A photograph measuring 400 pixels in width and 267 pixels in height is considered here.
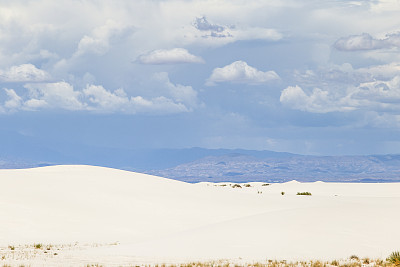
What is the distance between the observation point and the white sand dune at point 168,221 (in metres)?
25.9

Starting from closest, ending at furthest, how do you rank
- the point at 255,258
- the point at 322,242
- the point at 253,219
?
1. the point at 255,258
2. the point at 322,242
3. the point at 253,219

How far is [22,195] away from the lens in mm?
41438

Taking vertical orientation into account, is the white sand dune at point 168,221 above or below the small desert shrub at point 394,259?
above

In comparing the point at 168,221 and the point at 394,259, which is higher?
the point at 168,221

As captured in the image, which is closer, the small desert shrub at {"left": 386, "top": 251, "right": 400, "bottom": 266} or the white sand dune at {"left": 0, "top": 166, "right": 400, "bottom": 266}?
the small desert shrub at {"left": 386, "top": 251, "right": 400, "bottom": 266}

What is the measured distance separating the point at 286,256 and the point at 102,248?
826 cm

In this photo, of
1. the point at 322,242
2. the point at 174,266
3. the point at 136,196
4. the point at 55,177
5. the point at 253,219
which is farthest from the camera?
the point at 55,177

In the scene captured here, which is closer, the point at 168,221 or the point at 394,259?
the point at 394,259

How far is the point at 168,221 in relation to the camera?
3938 centimetres

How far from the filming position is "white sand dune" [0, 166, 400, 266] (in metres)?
25.9

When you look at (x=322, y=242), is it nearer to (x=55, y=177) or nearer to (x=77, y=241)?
(x=77, y=241)

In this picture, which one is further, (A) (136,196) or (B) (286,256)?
(A) (136,196)

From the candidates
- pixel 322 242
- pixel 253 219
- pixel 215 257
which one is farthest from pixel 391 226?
pixel 215 257

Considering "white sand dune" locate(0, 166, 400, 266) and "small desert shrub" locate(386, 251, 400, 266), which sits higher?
"white sand dune" locate(0, 166, 400, 266)
